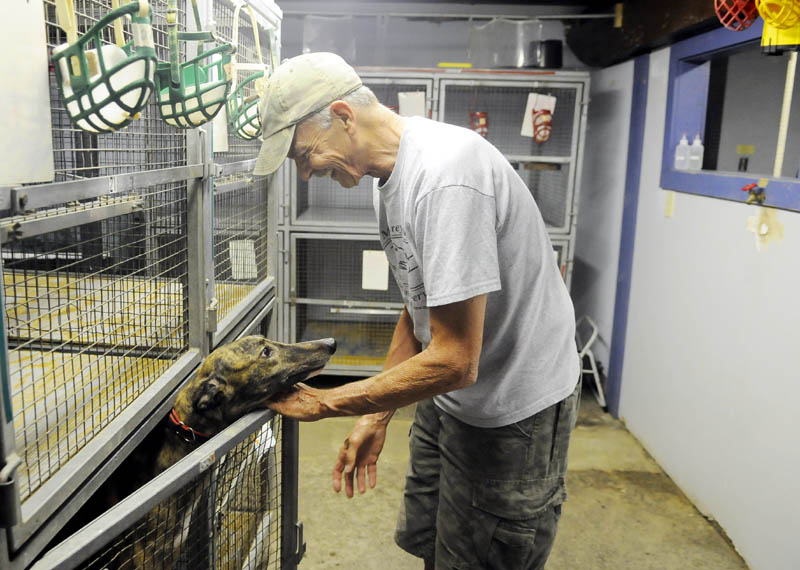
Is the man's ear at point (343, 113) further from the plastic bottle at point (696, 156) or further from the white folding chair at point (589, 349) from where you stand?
the white folding chair at point (589, 349)

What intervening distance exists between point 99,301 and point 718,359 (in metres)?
2.26

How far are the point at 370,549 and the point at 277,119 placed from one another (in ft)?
5.82

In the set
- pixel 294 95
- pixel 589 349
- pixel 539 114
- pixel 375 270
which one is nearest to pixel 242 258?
pixel 294 95

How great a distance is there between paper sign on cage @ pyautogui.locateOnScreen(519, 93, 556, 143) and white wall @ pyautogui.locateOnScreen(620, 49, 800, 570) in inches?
20.4

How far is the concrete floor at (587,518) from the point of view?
2416mm

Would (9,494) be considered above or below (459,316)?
below

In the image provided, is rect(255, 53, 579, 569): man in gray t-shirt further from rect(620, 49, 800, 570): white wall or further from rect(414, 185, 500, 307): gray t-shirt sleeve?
rect(620, 49, 800, 570): white wall

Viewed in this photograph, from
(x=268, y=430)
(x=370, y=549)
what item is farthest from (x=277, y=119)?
(x=370, y=549)

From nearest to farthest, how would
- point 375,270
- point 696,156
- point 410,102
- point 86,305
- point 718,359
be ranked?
point 86,305, point 718,359, point 696,156, point 410,102, point 375,270

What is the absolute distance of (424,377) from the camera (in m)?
1.28

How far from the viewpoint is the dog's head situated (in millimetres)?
1381

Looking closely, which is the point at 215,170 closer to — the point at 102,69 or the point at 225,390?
the point at 225,390

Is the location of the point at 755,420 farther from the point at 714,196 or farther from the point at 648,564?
the point at 714,196

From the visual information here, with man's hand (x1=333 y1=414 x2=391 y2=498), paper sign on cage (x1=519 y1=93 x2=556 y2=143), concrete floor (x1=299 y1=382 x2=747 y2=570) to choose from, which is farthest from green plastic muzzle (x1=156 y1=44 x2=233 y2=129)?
paper sign on cage (x1=519 y1=93 x2=556 y2=143)
